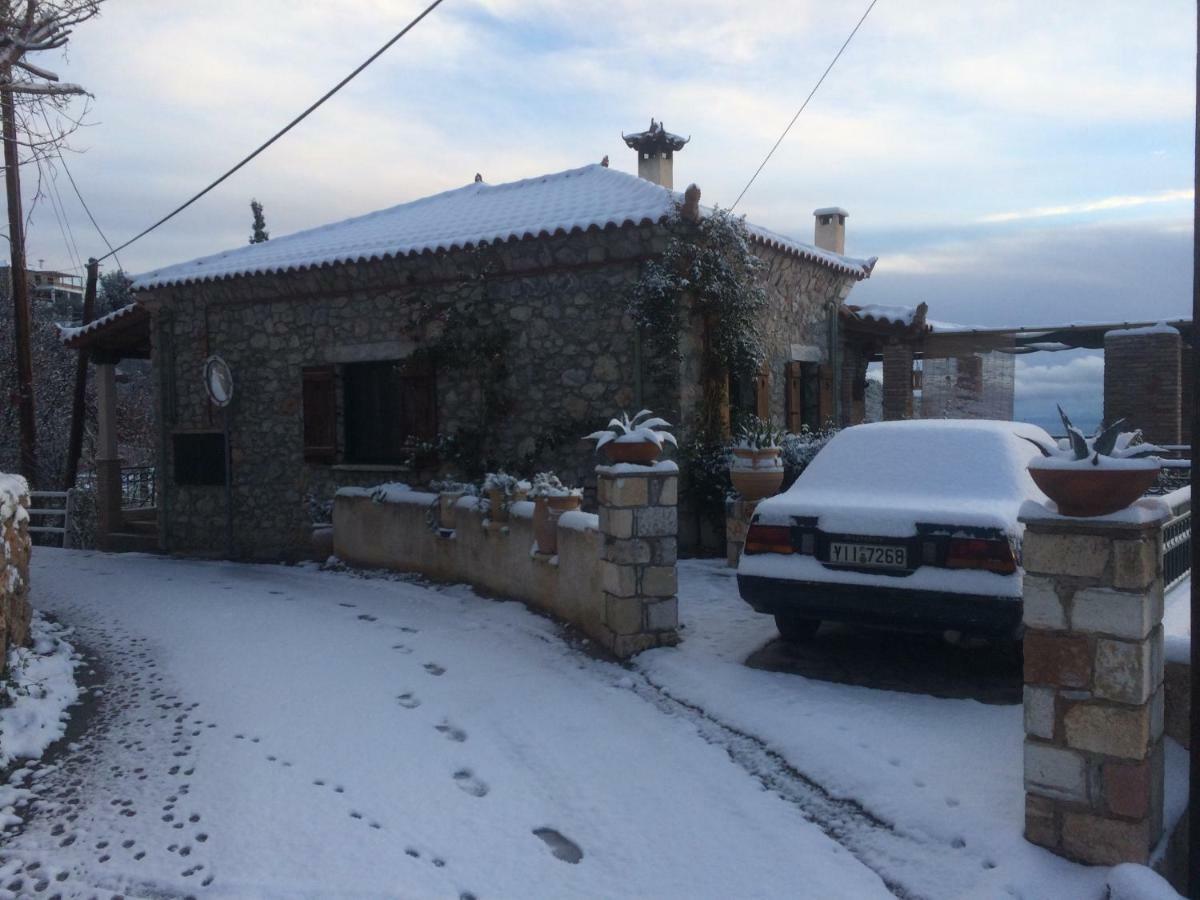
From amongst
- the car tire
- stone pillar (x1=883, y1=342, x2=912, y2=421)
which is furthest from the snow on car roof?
stone pillar (x1=883, y1=342, x2=912, y2=421)

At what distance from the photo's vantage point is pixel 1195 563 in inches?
125

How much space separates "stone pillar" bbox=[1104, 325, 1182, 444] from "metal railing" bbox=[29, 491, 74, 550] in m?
15.5

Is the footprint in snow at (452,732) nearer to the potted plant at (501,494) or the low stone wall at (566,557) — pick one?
the low stone wall at (566,557)

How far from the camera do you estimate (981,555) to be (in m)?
4.64

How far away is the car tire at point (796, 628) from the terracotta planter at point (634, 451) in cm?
128

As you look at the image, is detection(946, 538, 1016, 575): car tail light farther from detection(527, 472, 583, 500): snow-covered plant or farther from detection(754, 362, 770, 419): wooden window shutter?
detection(754, 362, 770, 419): wooden window shutter

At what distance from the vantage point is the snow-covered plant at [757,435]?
8562 millimetres

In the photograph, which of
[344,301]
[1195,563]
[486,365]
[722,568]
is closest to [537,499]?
[722,568]

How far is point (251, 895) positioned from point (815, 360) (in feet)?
34.7

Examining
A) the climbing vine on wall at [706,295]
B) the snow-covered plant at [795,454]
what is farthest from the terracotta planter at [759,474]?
the climbing vine on wall at [706,295]

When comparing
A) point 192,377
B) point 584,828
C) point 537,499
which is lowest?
point 584,828

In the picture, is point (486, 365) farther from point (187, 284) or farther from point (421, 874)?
point (421, 874)

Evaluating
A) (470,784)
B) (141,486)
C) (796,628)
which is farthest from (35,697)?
(141,486)

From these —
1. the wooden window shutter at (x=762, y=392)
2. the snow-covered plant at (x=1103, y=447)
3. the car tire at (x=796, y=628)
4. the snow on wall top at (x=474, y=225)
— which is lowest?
the car tire at (x=796, y=628)
